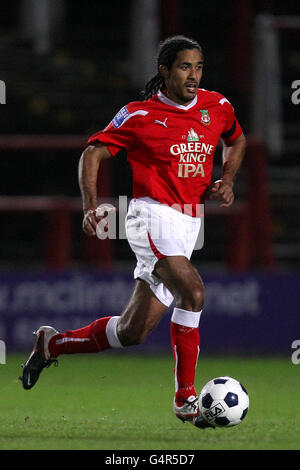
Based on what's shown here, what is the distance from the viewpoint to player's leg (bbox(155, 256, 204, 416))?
19.6ft

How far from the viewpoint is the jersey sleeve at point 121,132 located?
6.21 meters

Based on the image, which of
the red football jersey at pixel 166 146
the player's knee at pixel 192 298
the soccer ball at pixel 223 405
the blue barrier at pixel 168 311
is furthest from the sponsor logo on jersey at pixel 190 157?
the blue barrier at pixel 168 311

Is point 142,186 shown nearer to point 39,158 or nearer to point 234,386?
point 234,386

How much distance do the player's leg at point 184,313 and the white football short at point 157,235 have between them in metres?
0.07

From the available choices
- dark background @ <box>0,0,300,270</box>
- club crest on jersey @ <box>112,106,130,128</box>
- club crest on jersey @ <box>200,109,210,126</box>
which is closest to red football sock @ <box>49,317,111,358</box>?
club crest on jersey @ <box>112,106,130,128</box>

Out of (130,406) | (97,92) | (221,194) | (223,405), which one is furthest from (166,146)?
(97,92)

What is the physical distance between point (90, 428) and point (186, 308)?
0.78 meters

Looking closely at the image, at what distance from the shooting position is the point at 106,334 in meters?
6.35

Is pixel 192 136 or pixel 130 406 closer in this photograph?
pixel 192 136

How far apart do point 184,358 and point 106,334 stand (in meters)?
0.50

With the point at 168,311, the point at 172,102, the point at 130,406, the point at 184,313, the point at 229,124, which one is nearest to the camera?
the point at 184,313

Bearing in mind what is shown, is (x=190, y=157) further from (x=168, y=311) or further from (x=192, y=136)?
(x=168, y=311)

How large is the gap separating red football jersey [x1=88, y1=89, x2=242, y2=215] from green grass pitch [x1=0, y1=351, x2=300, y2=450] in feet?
3.88
